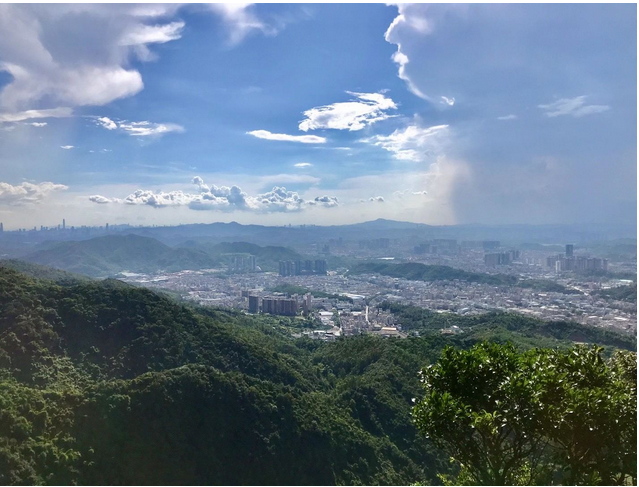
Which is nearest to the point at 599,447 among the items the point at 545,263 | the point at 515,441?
the point at 515,441

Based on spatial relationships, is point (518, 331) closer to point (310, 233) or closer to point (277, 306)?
point (277, 306)

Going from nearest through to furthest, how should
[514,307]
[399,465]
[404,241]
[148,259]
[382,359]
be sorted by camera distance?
[399,465] → [382,359] → [514,307] → [148,259] → [404,241]

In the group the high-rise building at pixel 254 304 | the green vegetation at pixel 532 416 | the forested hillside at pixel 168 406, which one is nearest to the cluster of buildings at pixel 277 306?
the high-rise building at pixel 254 304

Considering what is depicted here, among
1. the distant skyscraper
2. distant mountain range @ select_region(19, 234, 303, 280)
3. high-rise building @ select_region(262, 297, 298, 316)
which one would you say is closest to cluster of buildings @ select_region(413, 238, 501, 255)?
the distant skyscraper

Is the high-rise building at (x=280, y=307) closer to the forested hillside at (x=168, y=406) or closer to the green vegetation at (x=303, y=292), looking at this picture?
the green vegetation at (x=303, y=292)

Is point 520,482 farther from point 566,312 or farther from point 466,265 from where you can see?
point 466,265
